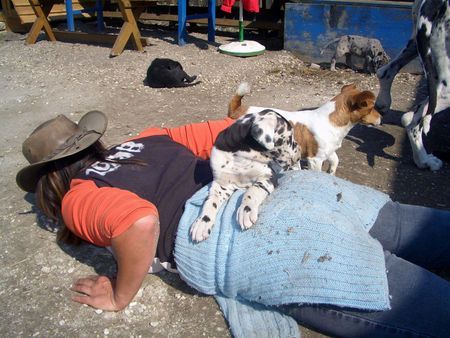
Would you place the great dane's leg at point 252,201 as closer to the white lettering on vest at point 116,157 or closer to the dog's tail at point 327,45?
the white lettering on vest at point 116,157

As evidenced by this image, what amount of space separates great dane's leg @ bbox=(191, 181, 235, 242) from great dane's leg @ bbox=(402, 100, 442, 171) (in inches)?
79.1

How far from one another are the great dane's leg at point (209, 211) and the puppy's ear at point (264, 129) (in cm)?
31

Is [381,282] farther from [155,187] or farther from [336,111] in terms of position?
[336,111]

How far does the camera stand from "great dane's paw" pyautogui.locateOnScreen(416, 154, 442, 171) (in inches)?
132

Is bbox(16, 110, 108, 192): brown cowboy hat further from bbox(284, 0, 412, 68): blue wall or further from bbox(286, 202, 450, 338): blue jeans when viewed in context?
bbox(284, 0, 412, 68): blue wall

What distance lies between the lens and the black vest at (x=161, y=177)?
2.00m

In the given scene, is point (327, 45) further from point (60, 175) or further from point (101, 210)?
point (101, 210)

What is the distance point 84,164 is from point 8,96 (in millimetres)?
4014

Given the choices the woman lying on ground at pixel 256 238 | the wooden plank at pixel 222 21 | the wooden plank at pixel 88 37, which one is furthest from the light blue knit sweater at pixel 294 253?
the wooden plank at pixel 222 21

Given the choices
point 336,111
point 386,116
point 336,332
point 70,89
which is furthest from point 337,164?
point 70,89

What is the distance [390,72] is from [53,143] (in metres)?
3.29

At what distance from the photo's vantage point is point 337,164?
10.9ft

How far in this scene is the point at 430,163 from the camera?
3.37 m

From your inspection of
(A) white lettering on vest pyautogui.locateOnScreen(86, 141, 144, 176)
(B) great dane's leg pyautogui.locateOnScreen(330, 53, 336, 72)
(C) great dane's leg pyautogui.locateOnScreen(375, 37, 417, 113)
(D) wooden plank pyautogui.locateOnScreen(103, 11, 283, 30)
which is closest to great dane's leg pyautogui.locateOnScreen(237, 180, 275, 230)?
(A) white lettering on vest pyautogui.locateOnScreen(86, 141, 144, 176)
